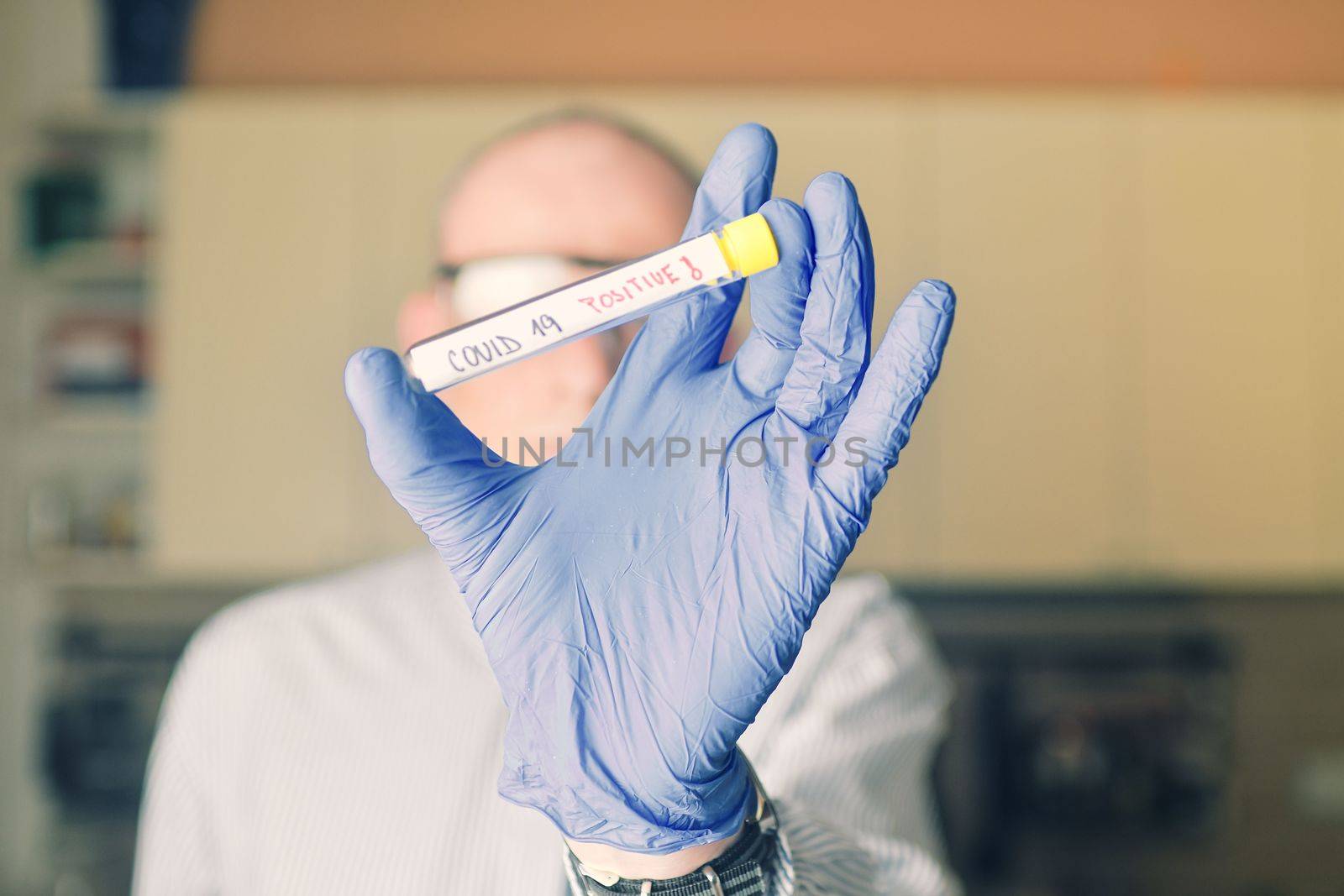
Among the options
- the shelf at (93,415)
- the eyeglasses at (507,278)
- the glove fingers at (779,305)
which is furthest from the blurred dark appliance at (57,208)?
the glove fingers at (779,305)

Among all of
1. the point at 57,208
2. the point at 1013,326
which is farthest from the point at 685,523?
the point at 57,208

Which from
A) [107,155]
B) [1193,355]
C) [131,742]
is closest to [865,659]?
[1193,355]

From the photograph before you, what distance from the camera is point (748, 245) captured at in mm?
449

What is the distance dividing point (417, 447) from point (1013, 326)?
5.96 feet

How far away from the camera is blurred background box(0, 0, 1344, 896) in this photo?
2.06m

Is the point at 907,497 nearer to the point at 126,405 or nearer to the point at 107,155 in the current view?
the point at 126,405

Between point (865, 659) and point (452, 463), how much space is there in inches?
25.1

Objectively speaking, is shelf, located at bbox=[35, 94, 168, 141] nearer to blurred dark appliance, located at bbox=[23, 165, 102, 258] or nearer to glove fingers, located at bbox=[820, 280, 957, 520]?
blurred dark appliance, located at bbox=[23, 165, 102, 258]

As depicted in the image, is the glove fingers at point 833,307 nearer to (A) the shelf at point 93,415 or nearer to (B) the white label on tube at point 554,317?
(B) the white label on tube at point 554,317

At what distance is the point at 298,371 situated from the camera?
2113 mm

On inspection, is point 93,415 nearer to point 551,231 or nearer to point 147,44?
point 147,44

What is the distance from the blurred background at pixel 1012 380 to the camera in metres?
2.06

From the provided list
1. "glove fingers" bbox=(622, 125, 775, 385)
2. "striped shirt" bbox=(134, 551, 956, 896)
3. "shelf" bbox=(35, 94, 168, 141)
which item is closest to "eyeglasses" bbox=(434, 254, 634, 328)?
"glove fingers" bbox=(622, 125, 775, 385)

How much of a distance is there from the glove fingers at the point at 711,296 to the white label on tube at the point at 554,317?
41 mm
